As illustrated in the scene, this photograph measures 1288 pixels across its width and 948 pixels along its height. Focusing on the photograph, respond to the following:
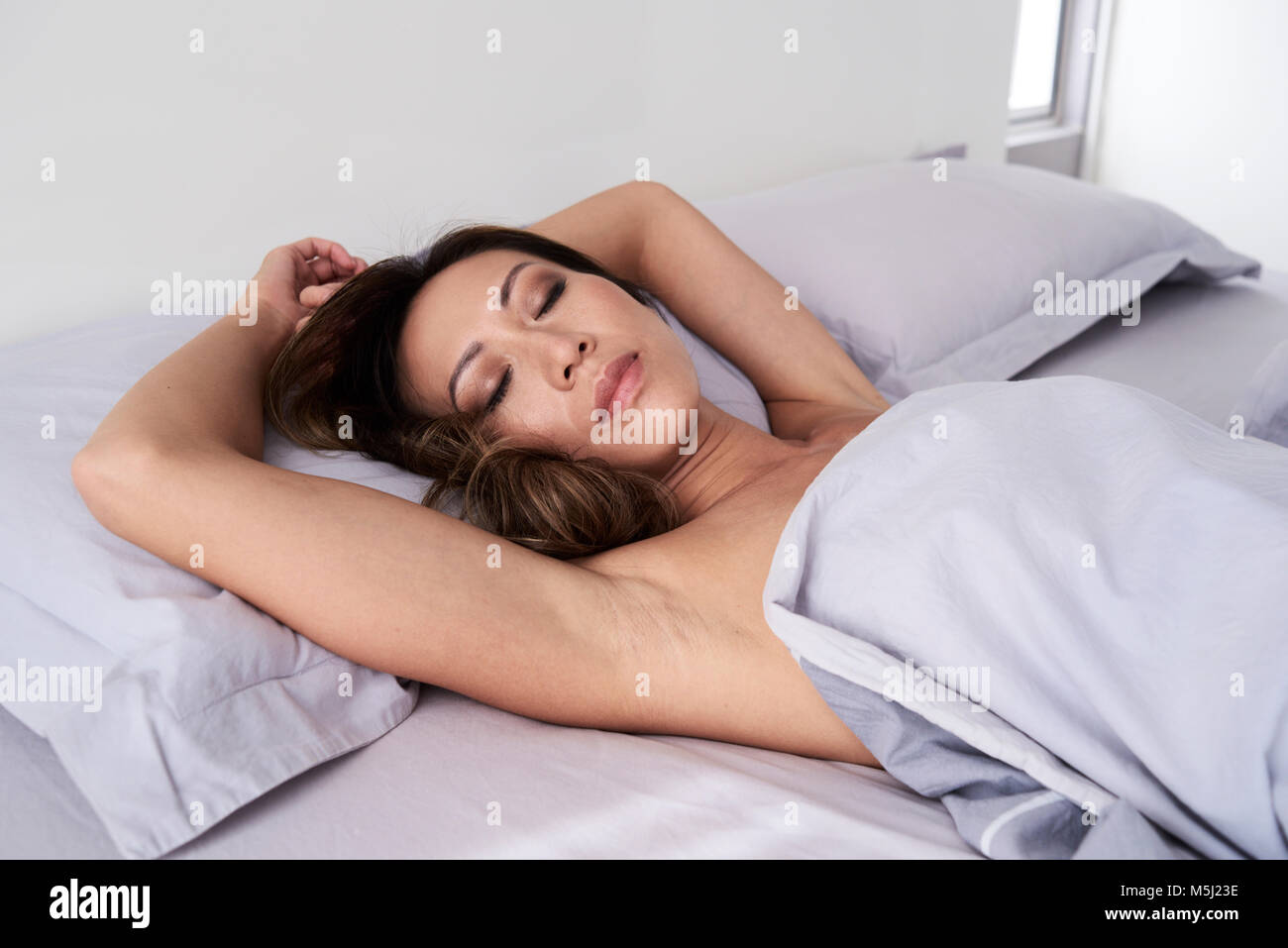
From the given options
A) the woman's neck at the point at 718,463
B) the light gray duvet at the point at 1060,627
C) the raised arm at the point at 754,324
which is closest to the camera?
the light gray duvet at the point at 1060,627

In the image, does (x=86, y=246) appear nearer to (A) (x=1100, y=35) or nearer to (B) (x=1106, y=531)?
(B) (x=1106, y=531)

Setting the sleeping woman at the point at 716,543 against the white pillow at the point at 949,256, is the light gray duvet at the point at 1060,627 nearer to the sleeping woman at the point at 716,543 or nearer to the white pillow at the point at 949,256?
the sleeping woman at the point at 716,543

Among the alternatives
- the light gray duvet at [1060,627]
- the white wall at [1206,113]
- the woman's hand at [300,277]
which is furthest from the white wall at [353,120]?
the white wall at [1206,113]

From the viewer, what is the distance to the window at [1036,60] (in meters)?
3.23

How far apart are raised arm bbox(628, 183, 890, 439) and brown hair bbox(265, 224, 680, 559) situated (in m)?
0.20

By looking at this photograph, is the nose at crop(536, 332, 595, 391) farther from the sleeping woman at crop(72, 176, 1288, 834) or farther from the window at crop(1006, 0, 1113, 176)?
the window at crop(1006, 0, 1113, 176)

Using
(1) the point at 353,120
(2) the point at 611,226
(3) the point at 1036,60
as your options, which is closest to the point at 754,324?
(2) the point at 611,226

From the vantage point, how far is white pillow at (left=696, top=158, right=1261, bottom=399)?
148 cm

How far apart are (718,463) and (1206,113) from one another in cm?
292

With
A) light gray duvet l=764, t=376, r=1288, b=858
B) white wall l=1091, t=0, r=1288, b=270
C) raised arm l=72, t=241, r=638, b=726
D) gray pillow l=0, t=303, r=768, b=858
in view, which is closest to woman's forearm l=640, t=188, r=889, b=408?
light gray duvet l=764, t=376, r=1288, b=858

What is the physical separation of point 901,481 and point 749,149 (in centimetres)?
132

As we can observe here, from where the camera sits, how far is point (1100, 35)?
10.7ft

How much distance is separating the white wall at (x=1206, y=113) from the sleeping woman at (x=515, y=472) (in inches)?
100
